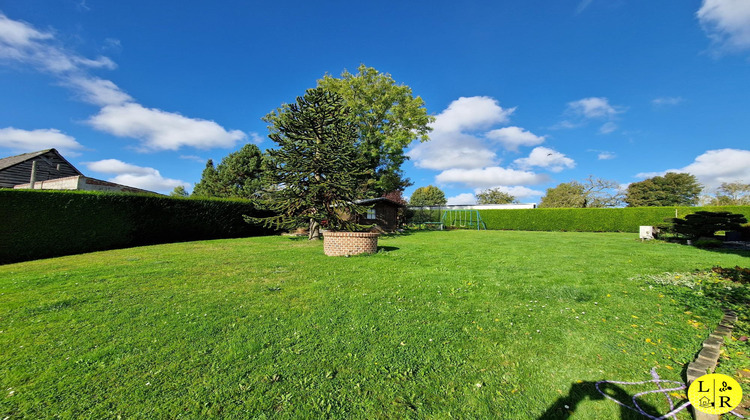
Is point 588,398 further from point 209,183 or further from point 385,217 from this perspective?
point 209,183

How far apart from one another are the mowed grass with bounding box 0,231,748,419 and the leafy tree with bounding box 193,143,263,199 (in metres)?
25.5

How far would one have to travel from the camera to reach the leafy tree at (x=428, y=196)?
228 ft

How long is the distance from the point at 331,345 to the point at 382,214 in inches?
847

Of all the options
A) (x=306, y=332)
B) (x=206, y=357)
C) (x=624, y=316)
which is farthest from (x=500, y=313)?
(x=206, y=357)

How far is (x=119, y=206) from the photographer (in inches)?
470

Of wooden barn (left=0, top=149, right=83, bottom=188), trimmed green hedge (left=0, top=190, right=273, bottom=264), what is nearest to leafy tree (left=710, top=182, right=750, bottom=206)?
trimmed green hedge (left=0, top=190, right=273, bottom=264)

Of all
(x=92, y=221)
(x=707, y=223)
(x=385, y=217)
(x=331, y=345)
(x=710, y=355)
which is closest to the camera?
(x=710, y=355)

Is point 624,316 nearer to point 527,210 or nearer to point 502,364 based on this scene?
point 502,364

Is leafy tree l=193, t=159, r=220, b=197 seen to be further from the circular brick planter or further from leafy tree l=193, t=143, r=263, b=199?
the circular brick planter

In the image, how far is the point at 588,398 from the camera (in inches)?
93.7

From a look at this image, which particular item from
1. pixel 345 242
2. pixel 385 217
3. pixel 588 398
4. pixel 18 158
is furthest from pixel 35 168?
pixel 588 398

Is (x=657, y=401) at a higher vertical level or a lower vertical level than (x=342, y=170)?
lower

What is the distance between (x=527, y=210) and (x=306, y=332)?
31406 mm

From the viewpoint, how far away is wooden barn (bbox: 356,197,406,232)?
2353cm
